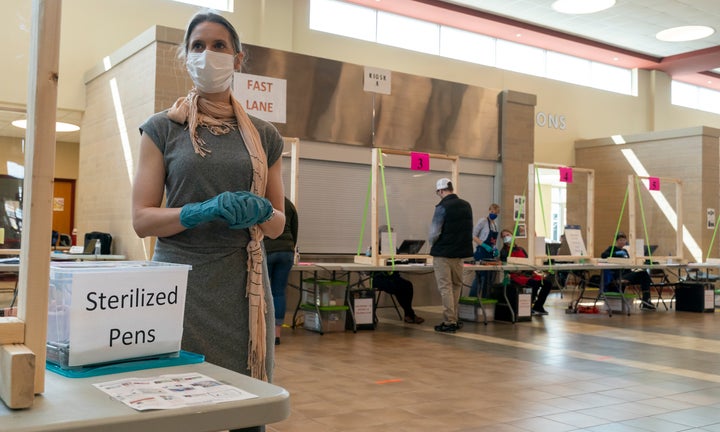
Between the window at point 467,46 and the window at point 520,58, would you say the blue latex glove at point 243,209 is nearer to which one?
the window at point 467,46

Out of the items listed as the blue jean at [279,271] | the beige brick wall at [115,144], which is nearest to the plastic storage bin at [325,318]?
the blue jean at [279,271]

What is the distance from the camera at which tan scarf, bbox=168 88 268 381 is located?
4.65ft

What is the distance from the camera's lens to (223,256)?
1.42m

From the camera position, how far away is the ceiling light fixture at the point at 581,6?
35.9 ft

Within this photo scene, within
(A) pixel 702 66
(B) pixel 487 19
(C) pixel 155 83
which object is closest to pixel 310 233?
(C) pixel 155 83

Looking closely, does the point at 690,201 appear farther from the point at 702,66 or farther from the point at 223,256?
the point at 223,256

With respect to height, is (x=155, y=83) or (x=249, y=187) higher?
(x=155, y=83)

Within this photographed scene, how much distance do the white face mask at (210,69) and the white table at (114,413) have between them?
741mm

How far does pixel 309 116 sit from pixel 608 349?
4571 mm

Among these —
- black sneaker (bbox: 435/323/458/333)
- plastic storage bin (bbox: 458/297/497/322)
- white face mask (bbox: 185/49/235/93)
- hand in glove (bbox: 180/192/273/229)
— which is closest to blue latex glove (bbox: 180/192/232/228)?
hand in glove (bbox: 180/192/273/229)

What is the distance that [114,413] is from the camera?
0.80 metres

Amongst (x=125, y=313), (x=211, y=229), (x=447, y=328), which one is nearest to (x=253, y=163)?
(x=211, y=229)

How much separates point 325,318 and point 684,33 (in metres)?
9.68

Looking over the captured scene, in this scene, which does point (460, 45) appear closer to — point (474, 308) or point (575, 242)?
point (575, 242)
